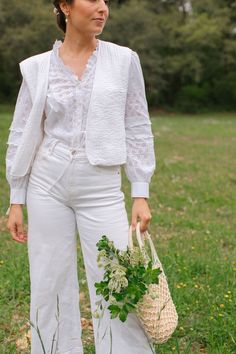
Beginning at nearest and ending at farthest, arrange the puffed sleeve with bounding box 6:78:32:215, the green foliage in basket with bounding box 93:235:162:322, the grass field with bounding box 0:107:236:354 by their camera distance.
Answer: the green foliage in basket with bounding box 93:235:162:322, the puffed sleeve with bounding box 6:78:32:215, the grass field with bounding box 0:107:236:354

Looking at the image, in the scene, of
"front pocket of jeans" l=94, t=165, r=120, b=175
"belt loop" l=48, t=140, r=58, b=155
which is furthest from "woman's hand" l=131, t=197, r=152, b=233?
"belt loop" l=48, t=140, r=58, b=155

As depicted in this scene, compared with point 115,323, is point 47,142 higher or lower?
higher

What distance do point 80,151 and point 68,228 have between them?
359 mm

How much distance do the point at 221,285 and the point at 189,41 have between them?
30060 millimetres

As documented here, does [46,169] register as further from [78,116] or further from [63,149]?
[78,116]

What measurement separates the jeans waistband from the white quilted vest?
40 mm

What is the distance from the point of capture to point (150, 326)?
2.42 metres

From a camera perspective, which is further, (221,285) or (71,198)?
(221,285)

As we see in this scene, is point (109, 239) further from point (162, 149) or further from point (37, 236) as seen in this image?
point (162, 149)

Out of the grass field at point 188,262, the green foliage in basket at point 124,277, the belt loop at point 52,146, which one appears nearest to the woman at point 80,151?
the belt loop at point 52,146

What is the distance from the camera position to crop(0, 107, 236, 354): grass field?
358 centimetres

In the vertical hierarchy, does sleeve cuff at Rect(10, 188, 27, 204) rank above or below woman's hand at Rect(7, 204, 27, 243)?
above

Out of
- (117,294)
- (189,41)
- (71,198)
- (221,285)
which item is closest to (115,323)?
(117,294)

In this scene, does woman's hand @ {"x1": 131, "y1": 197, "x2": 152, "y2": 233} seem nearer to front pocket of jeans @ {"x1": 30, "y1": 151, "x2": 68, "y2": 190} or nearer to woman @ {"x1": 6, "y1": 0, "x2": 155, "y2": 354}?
woman @ {"x1": 6, "y1": 0, "x2": 155, "y2": 354}
